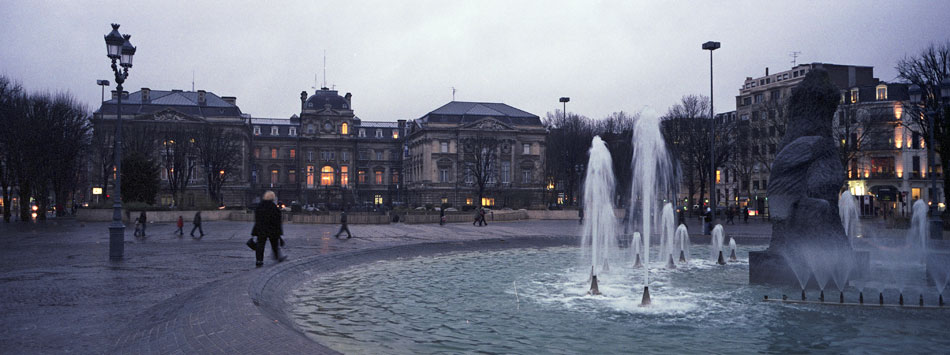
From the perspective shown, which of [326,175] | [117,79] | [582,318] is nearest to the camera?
[582,318]

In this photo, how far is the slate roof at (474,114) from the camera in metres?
92.2

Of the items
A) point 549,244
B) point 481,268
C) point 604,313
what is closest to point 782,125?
point 549,244

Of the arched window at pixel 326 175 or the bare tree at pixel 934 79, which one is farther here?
the arched window at pixel 326 175

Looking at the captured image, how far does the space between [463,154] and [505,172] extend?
355 inches

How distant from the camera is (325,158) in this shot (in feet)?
331

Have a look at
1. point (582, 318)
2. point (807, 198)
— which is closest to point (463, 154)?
point (807, 198)

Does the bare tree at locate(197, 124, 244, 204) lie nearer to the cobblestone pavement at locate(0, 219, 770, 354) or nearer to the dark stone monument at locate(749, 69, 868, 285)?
the cobblestone pavement at locate(0, 219, 770, 354)

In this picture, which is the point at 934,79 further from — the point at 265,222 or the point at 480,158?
the point at 480,158

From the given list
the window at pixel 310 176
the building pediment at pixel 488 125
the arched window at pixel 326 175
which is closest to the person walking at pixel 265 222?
the building pediment at pixel 488 125

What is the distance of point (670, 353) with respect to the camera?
25.5 feet

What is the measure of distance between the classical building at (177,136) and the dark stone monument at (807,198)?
50819mm

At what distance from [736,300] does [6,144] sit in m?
48.5

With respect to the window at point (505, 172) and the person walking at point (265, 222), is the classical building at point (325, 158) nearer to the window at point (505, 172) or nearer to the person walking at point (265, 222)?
the window at point (505, 172)

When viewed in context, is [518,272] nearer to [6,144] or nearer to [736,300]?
[736,300]
